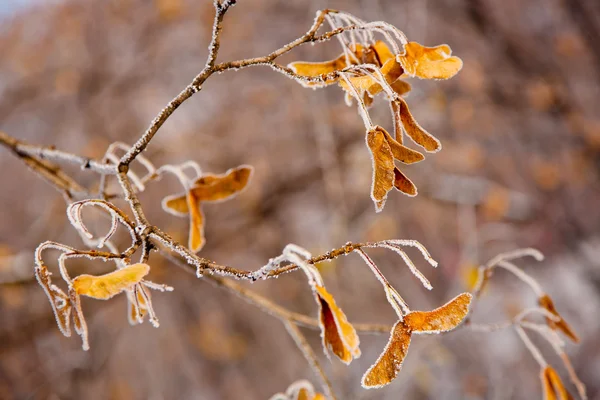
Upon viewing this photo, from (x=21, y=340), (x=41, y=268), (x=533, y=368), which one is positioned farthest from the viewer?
(x=533, y=368)

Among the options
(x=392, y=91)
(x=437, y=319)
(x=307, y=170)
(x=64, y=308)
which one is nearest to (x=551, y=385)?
(x=437, y=319)

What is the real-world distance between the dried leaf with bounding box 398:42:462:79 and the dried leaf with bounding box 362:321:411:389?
0.18 m

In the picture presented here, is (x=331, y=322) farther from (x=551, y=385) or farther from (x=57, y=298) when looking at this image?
(x=551, y=385)

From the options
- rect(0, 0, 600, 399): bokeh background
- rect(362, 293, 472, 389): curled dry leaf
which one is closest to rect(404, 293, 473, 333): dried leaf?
rect(362, 293, 472, 389): curled dry leaf

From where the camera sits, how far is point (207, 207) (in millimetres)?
1753

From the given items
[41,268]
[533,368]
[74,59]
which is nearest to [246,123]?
[74,59]

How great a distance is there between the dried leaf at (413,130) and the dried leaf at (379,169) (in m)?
0.03

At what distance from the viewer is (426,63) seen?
1.16 feet

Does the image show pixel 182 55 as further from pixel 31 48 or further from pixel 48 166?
pixel 48 166

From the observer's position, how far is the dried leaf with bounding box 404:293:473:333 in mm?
314

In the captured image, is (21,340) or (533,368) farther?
(533,368)

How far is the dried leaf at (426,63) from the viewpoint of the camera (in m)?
0.35

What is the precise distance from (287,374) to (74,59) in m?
1.58

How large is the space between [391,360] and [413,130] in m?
0.16
